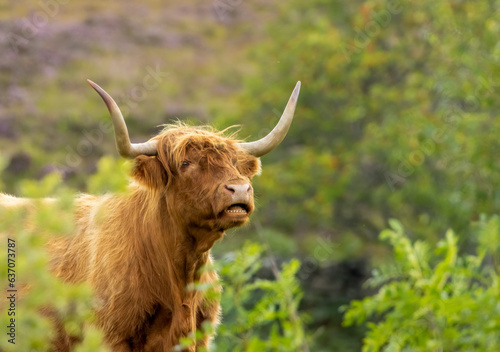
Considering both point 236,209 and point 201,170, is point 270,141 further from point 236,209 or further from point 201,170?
point 236,209

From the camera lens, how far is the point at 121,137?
5645 millimetres

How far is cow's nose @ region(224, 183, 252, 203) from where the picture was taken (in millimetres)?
5504

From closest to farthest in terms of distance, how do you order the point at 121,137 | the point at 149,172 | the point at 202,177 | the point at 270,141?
the point at 121,137
the point at 202,177
the point at 149,172
the point at 270,141

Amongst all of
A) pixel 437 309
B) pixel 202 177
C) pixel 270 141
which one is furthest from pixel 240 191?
pixel 437 309

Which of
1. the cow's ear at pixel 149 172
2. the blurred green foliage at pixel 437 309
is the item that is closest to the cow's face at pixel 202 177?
the cow's ear at pixel 149 172

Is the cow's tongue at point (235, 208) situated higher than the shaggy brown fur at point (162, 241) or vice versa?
the cow's tongue at point (235, 208)

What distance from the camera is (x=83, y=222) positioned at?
651 centimetres

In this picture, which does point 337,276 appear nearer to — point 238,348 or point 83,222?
point 83,222

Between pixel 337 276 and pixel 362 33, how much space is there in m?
8.74

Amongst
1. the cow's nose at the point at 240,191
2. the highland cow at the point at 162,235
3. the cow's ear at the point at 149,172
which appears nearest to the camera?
the cow's nose at the point at 240,191

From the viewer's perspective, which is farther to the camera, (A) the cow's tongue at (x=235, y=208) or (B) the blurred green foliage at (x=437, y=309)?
(A) the cow's tongue at (x=235, y=208)

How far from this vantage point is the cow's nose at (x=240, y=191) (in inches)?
217

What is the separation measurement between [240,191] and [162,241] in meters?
0.93

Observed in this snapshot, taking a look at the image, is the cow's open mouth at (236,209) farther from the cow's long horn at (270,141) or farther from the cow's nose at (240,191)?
the cow's long horn at (270,141)
